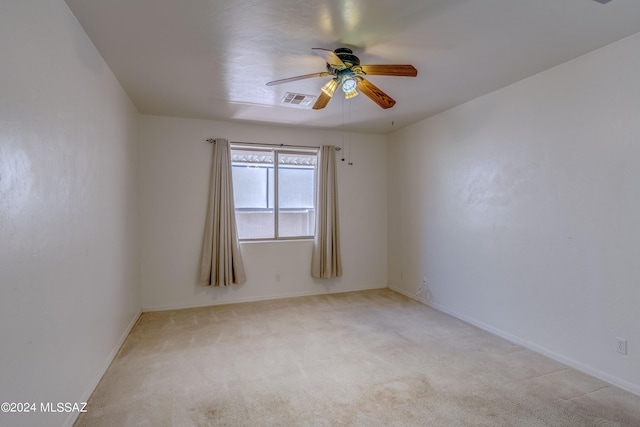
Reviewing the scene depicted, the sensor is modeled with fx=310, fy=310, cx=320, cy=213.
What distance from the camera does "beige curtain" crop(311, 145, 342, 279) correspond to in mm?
4887

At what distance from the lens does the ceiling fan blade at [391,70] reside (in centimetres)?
223

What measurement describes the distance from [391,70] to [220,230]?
3099 mm

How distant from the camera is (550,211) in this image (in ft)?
9.39

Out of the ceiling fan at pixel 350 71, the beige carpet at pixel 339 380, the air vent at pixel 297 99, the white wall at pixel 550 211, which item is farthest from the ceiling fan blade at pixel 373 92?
the beige carpet at pixel 339 380

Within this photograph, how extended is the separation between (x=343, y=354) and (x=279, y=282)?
207cm

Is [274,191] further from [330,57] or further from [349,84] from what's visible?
[330,57]

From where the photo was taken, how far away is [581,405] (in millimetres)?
2145

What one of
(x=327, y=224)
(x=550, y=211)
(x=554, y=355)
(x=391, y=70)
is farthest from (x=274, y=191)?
(x=554, y=355)

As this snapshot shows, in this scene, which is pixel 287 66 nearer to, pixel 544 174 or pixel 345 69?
pixel 345 69

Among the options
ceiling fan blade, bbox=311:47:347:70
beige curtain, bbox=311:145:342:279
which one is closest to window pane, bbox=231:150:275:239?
beige curtain, bbox=311:145:342:279

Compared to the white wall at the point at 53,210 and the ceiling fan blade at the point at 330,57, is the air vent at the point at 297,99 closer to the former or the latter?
the ceiling fan blade at the point at 330,57

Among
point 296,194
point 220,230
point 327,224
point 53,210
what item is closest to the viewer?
point 53,210

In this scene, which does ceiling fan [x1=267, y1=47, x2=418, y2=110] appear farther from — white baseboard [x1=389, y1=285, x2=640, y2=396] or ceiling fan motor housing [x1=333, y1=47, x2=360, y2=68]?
white baseboard [x1=389, y1=285, x2=640, y2=396]

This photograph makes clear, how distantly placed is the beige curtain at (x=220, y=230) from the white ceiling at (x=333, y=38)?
3.77 ft
